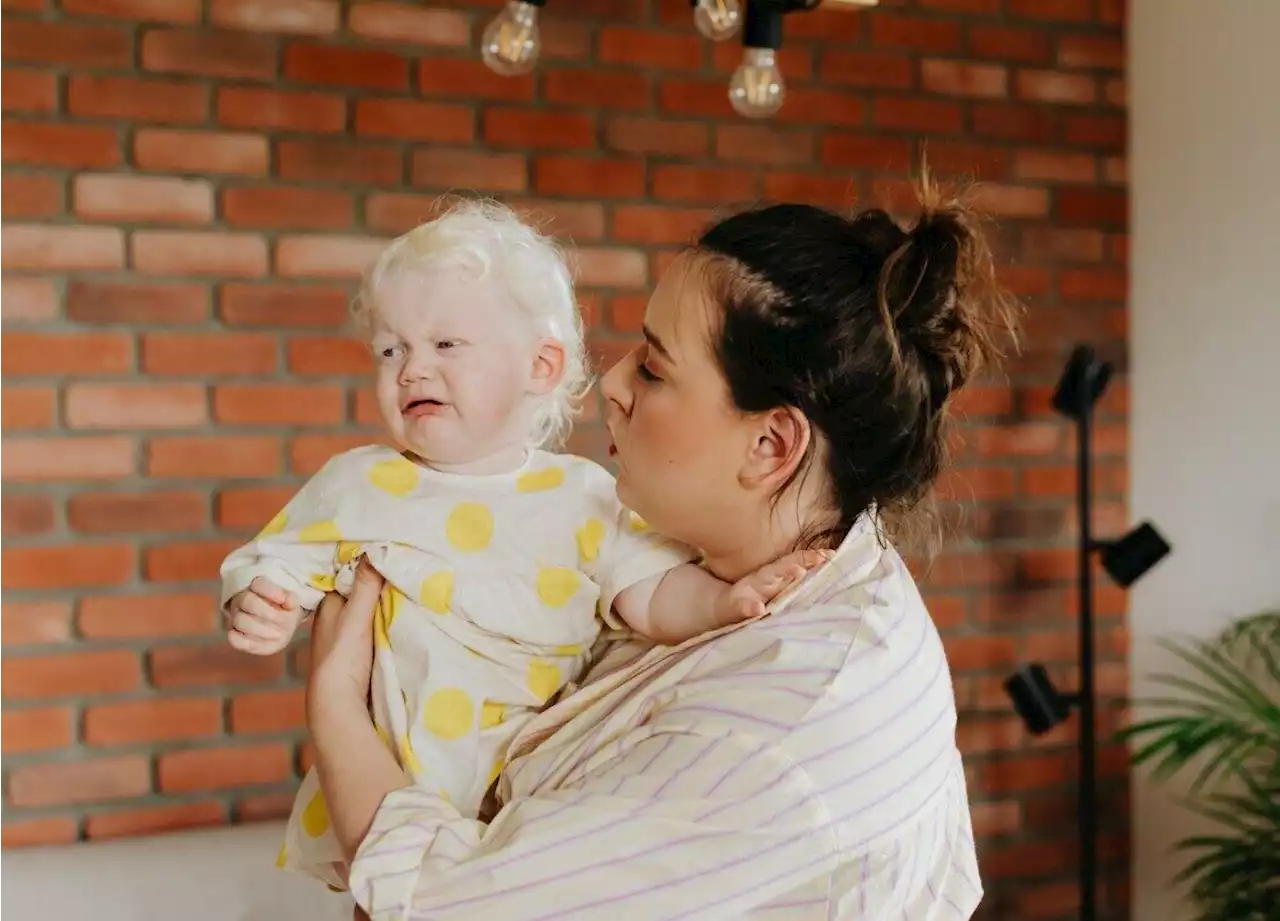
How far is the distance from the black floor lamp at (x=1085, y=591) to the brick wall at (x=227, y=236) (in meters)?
0.26

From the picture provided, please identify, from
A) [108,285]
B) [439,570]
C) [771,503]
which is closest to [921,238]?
[771,503]

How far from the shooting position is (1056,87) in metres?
2.83

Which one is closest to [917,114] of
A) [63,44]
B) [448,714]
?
[63,44]

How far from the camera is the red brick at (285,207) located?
7.31 ft

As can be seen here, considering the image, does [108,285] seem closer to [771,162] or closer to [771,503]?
[771,162]

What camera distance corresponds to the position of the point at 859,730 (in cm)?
98

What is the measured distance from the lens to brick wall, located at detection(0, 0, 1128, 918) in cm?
213

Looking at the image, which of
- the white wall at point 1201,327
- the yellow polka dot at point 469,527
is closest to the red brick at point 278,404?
the yellow polka dot at point 469,527

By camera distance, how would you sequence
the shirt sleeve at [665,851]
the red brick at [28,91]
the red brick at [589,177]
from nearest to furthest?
1. the shirt sleeve at [665,851]
2. the red brick at [28,91]
3. the red brick at [589,177]

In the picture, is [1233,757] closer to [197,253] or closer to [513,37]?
[513,37]

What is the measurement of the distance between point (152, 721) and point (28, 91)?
1.01 m

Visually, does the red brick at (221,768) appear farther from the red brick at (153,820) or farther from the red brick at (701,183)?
the red brick at (701,183)

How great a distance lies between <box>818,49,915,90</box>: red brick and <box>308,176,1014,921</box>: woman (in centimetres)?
158

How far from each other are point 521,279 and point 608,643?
13.9 inches
